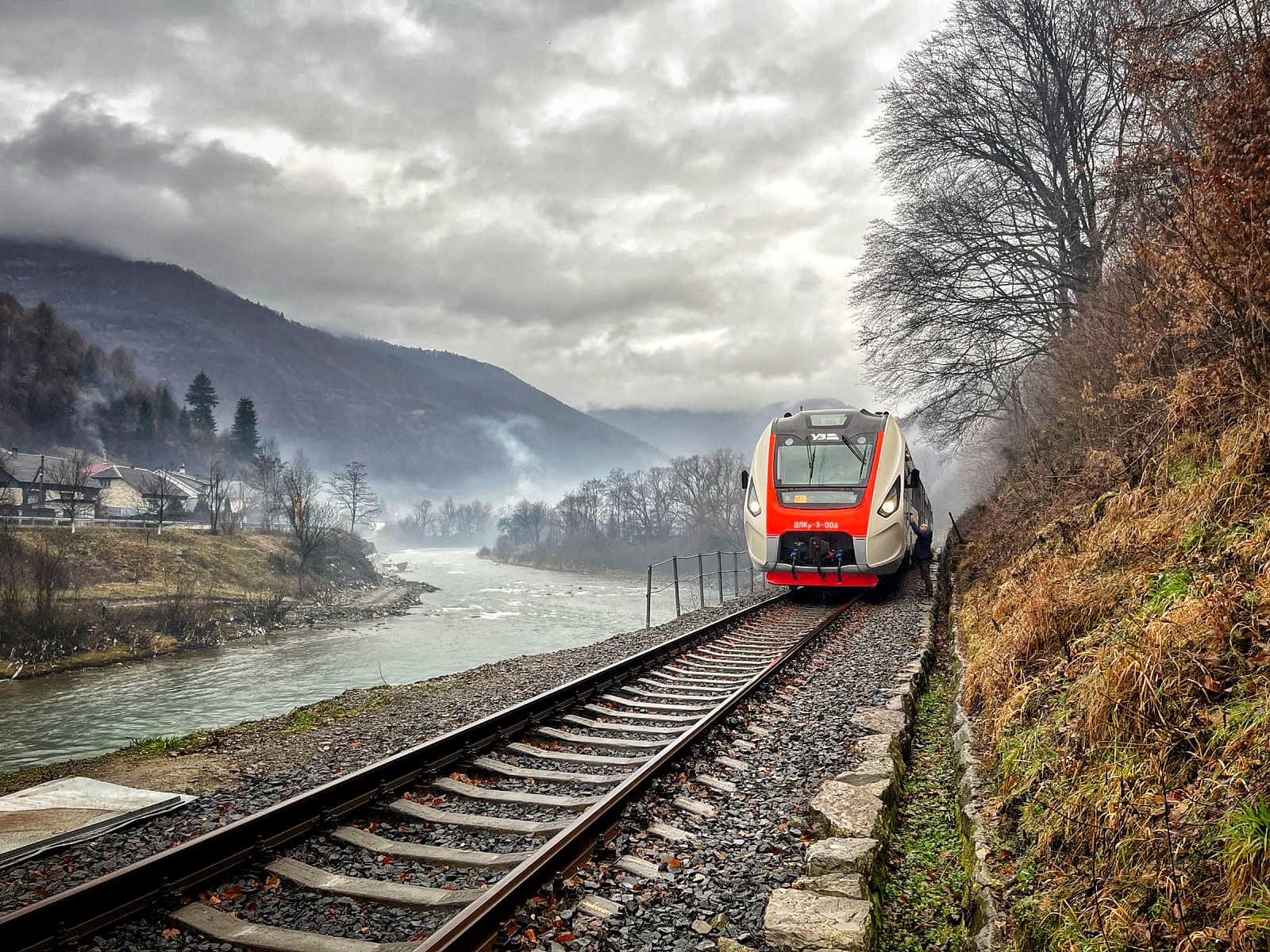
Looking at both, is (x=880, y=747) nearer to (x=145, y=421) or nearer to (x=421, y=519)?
(x=145, y=421)

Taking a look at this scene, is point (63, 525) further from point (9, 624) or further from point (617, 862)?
point (617, 862)

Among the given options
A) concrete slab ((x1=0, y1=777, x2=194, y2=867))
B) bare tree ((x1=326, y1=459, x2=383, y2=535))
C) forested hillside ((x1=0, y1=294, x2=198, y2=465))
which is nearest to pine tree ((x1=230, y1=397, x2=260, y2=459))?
forested hillside ((x1=0, y1=294, x2=198, y2=465))

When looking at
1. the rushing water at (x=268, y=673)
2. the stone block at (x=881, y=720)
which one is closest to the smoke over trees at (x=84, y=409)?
the rushing water at (x=268, y=673)

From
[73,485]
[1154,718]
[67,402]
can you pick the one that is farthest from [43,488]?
[1154,718]

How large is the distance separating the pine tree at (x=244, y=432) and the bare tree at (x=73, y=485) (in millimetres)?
23895

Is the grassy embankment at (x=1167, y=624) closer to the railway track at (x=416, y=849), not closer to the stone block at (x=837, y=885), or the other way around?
the stone block at (x=837, y=885)

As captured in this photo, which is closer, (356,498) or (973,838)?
(973,838)

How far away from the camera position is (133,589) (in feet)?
114

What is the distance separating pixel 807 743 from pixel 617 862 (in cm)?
243

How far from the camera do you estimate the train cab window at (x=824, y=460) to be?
12.3 metres

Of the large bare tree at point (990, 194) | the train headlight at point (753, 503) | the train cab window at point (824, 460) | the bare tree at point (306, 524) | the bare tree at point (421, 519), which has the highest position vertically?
the large bare tree at point (990, 194)

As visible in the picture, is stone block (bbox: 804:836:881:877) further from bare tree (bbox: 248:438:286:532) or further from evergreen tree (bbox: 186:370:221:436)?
evergreen tree (bbox: 186:370:221:436)

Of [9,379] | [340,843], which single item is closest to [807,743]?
[340,843]

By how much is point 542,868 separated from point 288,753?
3.30 metres
